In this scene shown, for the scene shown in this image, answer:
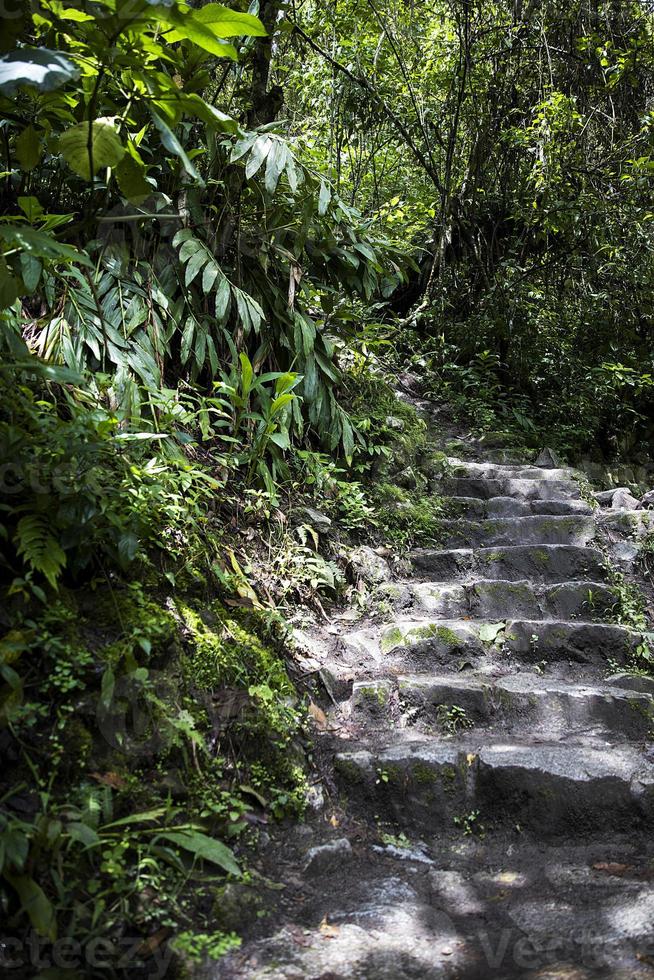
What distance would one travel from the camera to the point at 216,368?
3.63m

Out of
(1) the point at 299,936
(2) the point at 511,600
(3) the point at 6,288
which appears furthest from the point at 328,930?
(3) the point at 6,288

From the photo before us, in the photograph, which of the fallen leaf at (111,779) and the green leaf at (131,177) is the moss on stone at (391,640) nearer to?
the fallen leaf at (111,779)

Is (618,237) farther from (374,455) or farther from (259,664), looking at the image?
(259,664)

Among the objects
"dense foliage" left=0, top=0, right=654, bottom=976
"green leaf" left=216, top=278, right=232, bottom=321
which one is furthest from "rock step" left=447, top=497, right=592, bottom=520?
"green leaf" left=216, top=278, right=232, bottom=321

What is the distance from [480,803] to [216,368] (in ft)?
7.95

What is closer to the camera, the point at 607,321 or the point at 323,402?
the point at 323,402

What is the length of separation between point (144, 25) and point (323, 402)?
2.40 m

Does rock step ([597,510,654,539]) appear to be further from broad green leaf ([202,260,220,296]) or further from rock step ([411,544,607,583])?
broad green leaf ([202,260,220,296])

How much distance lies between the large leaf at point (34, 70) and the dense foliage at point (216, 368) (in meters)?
0.01

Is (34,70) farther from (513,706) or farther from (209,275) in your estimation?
(513,706)

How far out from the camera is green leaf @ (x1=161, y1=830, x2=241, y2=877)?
189cm

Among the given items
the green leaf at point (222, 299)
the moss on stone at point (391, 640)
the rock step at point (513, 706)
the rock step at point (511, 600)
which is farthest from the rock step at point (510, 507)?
the green leaf at point (222, 299)

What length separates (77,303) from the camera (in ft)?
10.4

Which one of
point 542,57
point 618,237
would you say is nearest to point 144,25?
point 618,237
